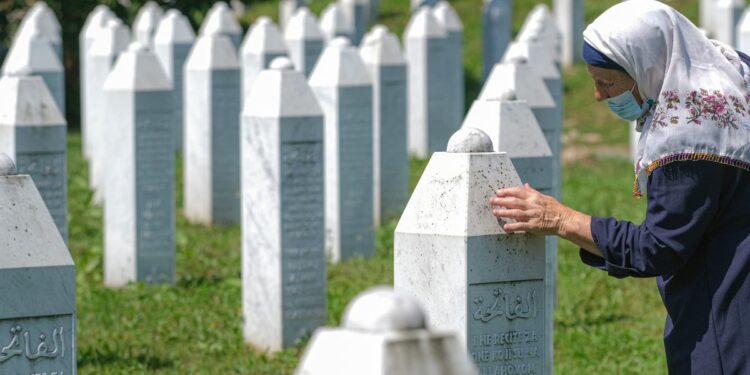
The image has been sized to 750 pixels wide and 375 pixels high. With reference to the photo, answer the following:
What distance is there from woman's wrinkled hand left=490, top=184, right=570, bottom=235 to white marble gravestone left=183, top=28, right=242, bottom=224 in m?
8.12

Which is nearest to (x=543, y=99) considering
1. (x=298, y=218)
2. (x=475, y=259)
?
(x=298, y=218)

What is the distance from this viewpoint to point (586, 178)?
15.4m

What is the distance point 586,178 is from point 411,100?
2.08 meters

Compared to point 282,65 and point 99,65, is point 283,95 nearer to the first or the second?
point 282,65

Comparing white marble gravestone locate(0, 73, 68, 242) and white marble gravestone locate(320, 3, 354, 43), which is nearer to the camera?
white marble gravestone locate(0, 73, 68, 242)

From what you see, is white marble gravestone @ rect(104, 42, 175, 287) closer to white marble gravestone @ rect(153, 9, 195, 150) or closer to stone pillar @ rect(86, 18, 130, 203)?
stone pillar @ rect(86, 18, 130, 203)

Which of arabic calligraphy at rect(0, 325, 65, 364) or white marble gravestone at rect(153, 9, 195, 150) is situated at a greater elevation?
white marble gravestone at rect(153, 9, 195, 150)

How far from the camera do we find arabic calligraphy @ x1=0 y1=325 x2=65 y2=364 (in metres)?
4.80

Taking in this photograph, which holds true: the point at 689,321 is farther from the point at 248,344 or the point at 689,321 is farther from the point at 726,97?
the point at 248,344

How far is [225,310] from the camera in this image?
31.2ft

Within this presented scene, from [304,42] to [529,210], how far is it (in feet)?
37.9

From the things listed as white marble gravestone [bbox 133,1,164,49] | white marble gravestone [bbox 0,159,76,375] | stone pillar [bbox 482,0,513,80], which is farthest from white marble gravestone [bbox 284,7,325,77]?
white marble gravestone [bbox 0,159,76,375]

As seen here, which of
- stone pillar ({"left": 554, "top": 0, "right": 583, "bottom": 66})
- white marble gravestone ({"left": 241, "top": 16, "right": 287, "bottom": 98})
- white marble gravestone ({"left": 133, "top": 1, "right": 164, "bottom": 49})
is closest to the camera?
white marble gravestone ({"left": 241, "top": 16, "right": 287, "bottom": 98})

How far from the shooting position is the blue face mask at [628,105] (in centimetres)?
448
